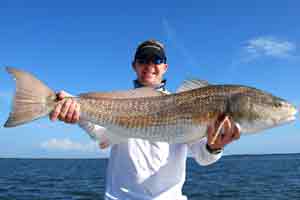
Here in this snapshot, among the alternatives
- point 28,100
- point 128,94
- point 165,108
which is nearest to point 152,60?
point 128,94

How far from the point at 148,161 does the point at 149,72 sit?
5.06ft

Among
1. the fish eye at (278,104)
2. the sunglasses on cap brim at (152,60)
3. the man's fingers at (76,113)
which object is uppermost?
the sunglasses on cap brim at (152,60)

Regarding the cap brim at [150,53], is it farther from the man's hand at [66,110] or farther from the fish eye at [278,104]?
the fish eye at [278,104]

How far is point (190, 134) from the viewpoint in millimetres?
5996

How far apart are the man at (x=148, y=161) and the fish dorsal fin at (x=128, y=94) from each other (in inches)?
13.9

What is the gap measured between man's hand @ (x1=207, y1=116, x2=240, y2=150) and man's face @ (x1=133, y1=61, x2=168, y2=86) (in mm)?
1346

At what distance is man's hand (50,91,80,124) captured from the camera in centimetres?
609

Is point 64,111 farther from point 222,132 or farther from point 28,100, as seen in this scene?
point 222,132

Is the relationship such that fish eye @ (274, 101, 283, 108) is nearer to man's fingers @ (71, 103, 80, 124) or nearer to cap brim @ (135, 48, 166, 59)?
cap brim @ (135, 48, 166, 59)

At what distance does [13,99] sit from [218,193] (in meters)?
30.8

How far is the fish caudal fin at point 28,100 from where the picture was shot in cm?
571

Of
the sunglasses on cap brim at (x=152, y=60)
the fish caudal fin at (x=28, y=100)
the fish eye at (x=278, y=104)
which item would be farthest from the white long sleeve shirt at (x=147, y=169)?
the sunglasses on cap brim at (x=152, y=60)

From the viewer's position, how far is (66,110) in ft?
20.0

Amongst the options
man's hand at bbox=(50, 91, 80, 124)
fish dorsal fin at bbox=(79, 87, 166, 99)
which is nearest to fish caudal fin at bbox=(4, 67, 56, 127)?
man's hand at bbox=(50, 91, 80, 124)
